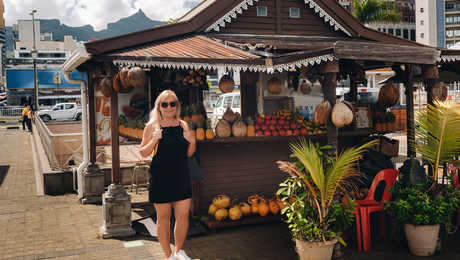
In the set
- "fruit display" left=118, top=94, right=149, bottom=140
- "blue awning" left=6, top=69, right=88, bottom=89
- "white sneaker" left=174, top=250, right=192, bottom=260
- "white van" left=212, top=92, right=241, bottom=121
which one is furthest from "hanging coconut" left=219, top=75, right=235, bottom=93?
"blue awning" left=6, top=69, right=88, bottom=89

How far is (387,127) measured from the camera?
855cm

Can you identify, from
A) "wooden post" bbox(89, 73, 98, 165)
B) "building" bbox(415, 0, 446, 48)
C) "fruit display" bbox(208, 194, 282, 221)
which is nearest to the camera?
Result: "fruit display" bbox(208, 194, 282, 221)

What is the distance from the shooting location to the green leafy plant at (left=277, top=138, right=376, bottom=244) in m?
4.91

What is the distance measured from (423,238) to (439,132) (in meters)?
1.39

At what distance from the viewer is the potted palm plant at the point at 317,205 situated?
4.91 metres

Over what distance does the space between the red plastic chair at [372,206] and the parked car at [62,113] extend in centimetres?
3585

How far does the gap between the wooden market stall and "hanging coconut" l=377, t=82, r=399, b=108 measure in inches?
10.1

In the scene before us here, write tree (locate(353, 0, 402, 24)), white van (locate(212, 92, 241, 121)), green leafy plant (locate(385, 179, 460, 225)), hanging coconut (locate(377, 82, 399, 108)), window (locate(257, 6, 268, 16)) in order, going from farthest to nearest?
tree (locate(353, 0, 402, 24))
white van (locate(212, 92, 241, 121))
window (locate(257, 6, 268, 16))
hanging coconut (locate(377, 82, 399, 108))
green leafy plant (locate(385, 179, 460, 225))

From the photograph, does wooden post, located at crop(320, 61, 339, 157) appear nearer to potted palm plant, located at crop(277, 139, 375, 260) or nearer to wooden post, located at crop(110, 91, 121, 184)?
A: potted palm plant, located at crop(277, 139, 375, 260)

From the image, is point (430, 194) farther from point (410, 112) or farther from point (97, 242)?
point (97, 242)

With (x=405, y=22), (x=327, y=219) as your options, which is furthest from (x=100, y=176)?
(x=405, y=22)

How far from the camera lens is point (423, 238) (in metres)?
5.57

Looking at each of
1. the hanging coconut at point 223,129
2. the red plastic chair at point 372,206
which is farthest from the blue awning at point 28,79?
the red plastic chair at point 372,206

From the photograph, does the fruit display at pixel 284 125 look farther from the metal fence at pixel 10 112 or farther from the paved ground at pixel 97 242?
the metal fence at pixel 10 112
